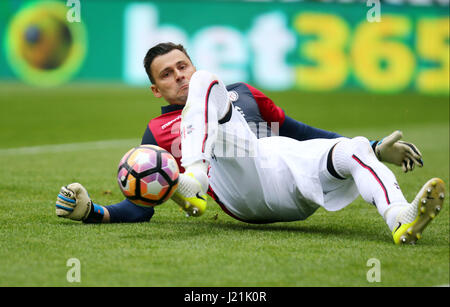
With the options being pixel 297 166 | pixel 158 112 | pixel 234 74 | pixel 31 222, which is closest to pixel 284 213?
pixel 297 166

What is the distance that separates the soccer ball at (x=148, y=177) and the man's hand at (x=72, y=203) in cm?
60

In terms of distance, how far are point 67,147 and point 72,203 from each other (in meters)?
5.71

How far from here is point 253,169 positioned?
3988 millimetres

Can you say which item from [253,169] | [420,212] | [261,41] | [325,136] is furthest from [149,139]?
[261,41]

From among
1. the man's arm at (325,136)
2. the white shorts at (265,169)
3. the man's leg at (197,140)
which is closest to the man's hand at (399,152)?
the man's arm at (325,136)

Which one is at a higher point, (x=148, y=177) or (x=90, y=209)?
(x=148, y=177)

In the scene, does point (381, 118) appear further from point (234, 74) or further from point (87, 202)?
point (87, 202)

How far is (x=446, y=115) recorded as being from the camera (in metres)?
16.5

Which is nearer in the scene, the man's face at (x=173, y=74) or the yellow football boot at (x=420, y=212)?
the yellow football boot at (x=420, y=212)

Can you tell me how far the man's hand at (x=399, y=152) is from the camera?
4.07 meters

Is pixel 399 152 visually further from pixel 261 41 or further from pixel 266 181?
pixel 261 41

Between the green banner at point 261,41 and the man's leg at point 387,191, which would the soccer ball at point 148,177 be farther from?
the green banner at point 261,41

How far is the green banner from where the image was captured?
2014cm

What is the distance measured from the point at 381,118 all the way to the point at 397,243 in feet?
39.3
